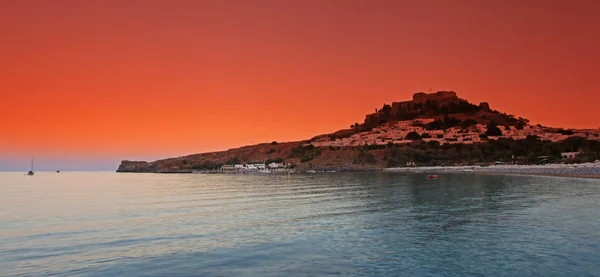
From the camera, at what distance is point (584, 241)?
26.0 meters

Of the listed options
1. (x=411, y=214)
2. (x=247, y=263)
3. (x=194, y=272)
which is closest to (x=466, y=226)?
(x=411, y=214)

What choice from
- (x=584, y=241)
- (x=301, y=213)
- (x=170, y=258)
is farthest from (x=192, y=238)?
(x=584, y=241)

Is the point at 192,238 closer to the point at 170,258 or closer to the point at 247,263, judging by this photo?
the point at 170,258

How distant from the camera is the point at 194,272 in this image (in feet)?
66.7

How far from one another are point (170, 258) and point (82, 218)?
23.4 m

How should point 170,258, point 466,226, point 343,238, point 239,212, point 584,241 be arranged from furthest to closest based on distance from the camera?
point 239,212 → point 466,226 → point 343,238 → point 584,241 → point 170,258

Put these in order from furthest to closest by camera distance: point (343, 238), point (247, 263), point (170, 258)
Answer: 1. point (343, 238)
2. point (170, 258)
3. point (247, 263)

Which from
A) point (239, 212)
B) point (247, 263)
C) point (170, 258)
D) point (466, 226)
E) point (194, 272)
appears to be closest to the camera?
point (194, 272)

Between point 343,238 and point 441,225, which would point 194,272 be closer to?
point 343,238

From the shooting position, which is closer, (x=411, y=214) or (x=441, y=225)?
(x=441, y=225)

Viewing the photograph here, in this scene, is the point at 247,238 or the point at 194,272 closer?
the point at 194,272

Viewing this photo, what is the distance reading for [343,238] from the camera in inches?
1113

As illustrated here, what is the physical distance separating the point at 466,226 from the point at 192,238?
2034cm

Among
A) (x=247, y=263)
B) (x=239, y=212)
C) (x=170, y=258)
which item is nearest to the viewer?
(x=247, y=263)
